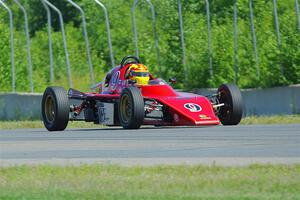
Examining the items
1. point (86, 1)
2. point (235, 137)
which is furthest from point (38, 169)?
point (86, 1)

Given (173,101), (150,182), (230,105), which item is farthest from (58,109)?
(150,182)

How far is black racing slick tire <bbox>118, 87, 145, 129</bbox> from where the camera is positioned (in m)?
22.3

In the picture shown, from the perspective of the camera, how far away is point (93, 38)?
50.3 m

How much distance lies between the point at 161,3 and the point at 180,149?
2183 centimetres

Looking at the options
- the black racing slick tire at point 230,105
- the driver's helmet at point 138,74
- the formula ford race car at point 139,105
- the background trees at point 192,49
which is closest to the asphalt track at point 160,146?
the formula ford race car at point 139,105

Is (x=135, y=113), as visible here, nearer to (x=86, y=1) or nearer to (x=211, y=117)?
(x=211, y=117)

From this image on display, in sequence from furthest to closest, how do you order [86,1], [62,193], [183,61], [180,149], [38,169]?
[86,1] → [183,61] → [180,149] → [38,169] → [62,193]

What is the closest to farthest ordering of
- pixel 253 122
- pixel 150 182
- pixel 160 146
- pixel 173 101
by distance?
pixel 150 182
pixel 160 146
pixel 173 101
pixel 253 122

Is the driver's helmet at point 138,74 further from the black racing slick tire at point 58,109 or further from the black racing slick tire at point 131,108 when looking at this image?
the black racing slick tire at point 58,109

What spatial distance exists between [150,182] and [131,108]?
9.94 meters

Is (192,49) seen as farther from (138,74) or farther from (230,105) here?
(230,105)

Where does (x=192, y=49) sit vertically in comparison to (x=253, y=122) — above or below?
above

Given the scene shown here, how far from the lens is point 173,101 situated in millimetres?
22906

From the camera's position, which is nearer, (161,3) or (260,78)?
(260,78)
